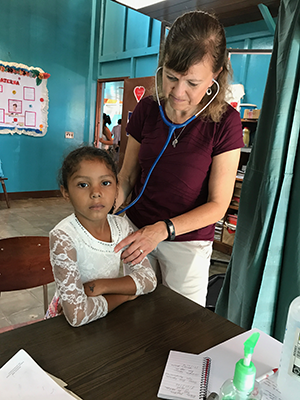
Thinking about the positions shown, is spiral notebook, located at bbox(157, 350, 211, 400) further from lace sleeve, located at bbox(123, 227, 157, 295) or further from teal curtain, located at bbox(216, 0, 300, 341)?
teal curtain, located at bbox(216, 0, 300, 341)

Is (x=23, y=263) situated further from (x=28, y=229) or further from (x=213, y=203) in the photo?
(x=28, y=229)

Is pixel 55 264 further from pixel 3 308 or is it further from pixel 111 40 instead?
pixel 111 40

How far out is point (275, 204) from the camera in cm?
123

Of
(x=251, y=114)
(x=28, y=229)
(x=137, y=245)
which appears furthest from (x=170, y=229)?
(x=28, y=229)

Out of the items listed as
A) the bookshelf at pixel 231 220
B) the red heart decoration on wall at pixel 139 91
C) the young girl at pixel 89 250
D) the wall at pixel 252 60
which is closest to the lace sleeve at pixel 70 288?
the young girl at pixel 89 250

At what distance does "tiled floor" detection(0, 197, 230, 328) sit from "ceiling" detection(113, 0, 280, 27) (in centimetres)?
235

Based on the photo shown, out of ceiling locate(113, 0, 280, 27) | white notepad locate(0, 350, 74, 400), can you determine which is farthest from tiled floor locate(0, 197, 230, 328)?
ceiling locate(113, 0, 280, 27)

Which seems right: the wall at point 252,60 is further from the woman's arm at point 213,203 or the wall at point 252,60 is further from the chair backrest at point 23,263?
the chair backrest at point 23,263

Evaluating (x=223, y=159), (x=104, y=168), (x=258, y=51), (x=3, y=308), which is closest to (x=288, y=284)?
(x=223, y=159)

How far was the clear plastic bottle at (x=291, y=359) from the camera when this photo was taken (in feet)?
1.87

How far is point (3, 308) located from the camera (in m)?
2.29

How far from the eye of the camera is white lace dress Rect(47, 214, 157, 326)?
2.71 ft

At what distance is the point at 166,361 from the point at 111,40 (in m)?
6.11

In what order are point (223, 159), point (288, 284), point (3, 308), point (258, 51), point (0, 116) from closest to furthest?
point (223, 159)
point (288, 284)
point (3, 308)
point (258, 51)
point (0, 116)
